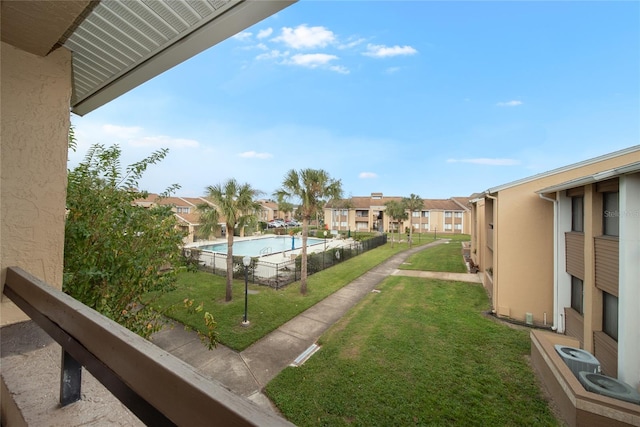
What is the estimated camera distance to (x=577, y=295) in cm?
870

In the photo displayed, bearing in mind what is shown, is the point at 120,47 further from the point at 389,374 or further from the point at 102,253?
the point at 389,374

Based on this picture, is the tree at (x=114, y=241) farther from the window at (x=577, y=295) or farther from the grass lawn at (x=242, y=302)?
the window at (x=577, y=295)

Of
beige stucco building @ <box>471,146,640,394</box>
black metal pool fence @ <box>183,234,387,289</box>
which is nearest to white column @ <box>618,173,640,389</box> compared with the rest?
beige stucco building @ <box>471,146,640,394</box>

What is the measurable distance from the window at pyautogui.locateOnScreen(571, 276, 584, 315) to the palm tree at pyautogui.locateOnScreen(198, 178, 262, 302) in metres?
11.9

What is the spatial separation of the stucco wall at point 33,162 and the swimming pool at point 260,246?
24917 millimetres

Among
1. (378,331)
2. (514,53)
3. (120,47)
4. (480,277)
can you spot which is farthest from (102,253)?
(514,53)

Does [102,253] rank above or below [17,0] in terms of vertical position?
below

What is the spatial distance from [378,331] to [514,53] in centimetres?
1669

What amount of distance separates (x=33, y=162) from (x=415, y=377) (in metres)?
7.78

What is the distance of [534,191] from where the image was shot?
32.7 feet

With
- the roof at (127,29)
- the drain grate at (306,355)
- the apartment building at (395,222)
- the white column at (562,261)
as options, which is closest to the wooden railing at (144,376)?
the roof at (127,29)

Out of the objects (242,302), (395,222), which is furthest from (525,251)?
(395,222)

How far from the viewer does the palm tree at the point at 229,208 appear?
11.6 metres

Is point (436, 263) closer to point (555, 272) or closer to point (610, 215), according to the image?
point (555, 272)
